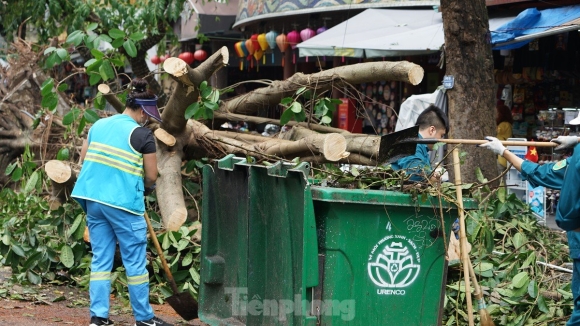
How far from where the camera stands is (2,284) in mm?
7633

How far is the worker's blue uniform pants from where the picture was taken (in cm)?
Result: 614

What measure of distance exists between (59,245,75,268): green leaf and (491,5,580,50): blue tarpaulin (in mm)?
5782

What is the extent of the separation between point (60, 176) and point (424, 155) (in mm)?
3155

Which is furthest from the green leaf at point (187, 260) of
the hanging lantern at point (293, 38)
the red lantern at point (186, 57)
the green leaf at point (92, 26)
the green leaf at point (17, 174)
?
the red lantern at point (186, 57)

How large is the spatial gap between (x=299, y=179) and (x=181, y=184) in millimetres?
3339

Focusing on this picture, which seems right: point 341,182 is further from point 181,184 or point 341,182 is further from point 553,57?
point 553,57

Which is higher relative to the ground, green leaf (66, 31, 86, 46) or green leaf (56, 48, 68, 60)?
green leaf (66, 31, 86, 46)

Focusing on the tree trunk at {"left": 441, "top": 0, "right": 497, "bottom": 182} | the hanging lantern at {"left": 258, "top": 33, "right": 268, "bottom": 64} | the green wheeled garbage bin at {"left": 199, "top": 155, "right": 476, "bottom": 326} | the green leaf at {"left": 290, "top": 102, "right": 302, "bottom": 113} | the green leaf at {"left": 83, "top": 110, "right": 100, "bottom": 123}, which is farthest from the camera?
the hanging lantern at {"left": 258, "top": 33, "right": 268, "bottom": 64}

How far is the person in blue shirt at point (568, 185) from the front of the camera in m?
4.77

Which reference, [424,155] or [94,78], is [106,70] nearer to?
[94,78]

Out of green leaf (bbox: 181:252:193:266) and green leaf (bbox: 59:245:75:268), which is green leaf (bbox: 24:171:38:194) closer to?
green leaf (bbox: 59:245:75:268)

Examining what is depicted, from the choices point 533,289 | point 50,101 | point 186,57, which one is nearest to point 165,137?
point 50,101

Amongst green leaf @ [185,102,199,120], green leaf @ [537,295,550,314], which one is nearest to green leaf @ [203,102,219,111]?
green leaf @ [185,102,199,120]

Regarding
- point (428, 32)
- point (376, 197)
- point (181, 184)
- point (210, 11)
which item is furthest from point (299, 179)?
point (210, 11)
